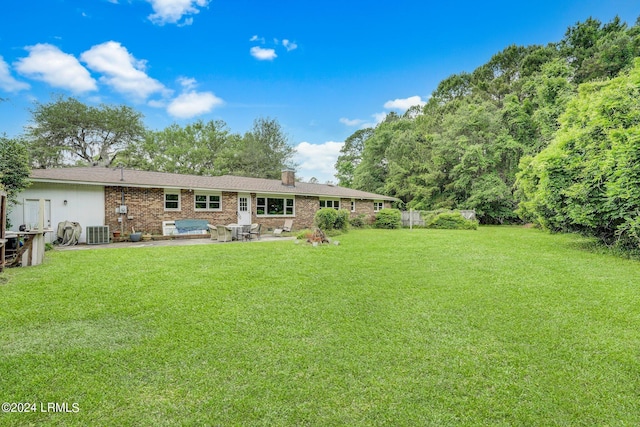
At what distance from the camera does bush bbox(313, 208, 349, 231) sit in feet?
49.5

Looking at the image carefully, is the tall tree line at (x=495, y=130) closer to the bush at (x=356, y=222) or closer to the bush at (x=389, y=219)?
the bush at (x=389, y=219)

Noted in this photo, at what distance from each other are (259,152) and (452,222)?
21903 mm

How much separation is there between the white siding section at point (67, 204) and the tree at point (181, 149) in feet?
63.4

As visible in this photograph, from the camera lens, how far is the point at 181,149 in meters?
31.7

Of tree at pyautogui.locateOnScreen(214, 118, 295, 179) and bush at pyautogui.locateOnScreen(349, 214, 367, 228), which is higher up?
tree at pyautogui.locateOnScreen(214, 118, 295, 179)

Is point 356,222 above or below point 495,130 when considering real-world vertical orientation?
below

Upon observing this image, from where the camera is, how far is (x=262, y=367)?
2902 millimetres

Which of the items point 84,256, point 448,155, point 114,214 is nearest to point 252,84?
point 114,214

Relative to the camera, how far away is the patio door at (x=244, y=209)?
1630 cm

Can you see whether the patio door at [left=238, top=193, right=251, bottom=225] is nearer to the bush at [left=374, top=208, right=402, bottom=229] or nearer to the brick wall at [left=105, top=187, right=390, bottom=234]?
the brick wall at [left=105, top=187, right=390, bottom=234]

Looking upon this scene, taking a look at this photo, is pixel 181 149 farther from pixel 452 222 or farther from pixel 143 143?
pixel 452 222

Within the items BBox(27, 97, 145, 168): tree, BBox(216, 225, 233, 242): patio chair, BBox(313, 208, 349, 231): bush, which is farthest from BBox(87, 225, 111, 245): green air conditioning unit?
BBox(27, 97, 145, 168): tree

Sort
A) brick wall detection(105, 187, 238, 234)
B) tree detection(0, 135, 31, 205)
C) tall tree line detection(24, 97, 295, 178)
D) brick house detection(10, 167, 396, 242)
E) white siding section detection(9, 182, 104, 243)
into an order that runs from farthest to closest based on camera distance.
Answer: tall tree line detection(24, 97, 295, 178)
brick wall detection(105, 187, 238, 234)
brick house detection(10, 167, 396, 242)
white siding section detection(9, 182, 104, 243)
tree detection(0, 135, 31, 205)

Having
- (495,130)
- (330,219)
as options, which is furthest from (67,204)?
(495,130)
